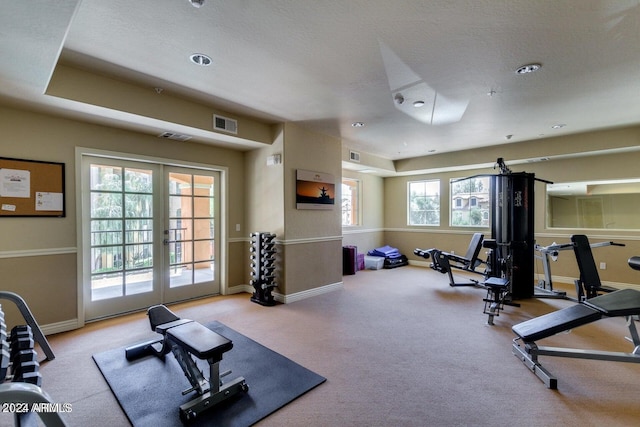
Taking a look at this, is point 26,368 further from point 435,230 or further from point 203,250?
point 435,230

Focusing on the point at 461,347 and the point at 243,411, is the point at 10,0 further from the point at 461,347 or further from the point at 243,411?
the point at 461,347

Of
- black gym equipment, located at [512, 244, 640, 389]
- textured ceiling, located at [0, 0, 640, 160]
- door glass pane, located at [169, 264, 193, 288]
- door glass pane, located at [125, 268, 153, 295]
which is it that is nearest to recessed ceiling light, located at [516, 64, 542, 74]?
textured ceiling, located at [0, 0, 640, 160]

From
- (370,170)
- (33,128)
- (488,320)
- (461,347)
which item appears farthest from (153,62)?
(370,170)

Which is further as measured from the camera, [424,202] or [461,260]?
[424,202]

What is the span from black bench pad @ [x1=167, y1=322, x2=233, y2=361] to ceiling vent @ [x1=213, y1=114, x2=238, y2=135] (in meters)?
2.54

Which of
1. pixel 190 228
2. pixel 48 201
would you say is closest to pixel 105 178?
pixel 48 201

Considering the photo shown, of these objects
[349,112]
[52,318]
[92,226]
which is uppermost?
[349,112]

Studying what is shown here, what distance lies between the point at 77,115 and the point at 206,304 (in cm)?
284

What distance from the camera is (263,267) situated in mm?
4363

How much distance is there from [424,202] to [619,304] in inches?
211

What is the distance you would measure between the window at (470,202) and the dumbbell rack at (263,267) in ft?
15.0

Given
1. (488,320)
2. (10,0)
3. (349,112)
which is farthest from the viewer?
(349,112)

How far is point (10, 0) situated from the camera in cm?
146

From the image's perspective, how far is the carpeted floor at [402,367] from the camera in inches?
77.2
